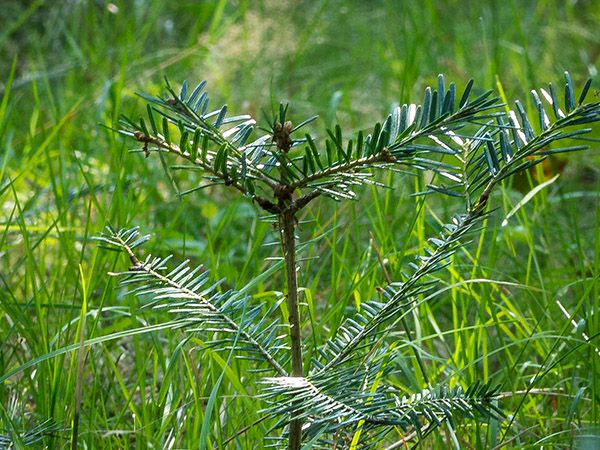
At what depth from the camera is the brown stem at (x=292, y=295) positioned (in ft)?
2.63

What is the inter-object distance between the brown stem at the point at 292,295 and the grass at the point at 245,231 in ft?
0.27

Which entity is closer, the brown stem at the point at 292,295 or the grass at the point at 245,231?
the brown stem at the point at 292,295

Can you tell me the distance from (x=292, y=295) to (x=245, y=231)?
1140 mm

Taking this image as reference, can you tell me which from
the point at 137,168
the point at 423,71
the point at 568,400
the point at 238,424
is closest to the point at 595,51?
the point at 423,71

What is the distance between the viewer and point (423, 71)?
280cm

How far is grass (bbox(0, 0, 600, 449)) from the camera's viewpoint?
1063 millimetres

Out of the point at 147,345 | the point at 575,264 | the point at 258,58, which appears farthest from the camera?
the point at 258,58

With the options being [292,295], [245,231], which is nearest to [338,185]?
[292,295]

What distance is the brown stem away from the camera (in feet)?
Answer: 2.63

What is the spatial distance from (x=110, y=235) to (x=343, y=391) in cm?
29

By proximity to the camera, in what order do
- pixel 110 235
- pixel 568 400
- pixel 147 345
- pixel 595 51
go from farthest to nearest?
pixel 595 51, pixel 147 345, pixel 568 400, pixel 110 235

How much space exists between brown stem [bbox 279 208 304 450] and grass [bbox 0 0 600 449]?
0.08 meters

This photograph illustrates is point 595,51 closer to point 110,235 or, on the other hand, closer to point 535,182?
point 535,182

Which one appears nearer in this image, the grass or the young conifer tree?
the young conifer tree
